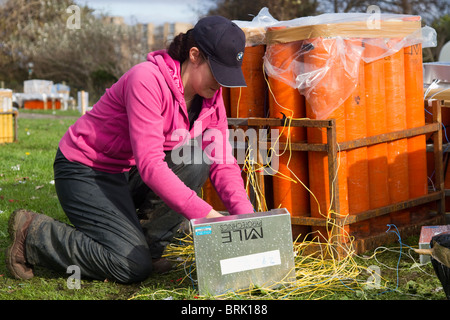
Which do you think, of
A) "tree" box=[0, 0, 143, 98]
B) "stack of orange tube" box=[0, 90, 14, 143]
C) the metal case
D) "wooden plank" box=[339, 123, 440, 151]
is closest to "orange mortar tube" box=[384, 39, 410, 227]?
"wooden plank" box=[339, 123, 440, 151]

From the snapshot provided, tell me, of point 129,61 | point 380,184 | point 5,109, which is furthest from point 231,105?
point 129,61

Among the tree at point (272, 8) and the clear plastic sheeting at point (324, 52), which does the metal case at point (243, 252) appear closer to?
the clear plastic sheeting at point (324, 52)

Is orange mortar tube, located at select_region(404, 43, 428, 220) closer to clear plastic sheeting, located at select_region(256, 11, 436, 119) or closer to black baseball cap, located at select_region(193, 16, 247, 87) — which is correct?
clear plastic sheeting, located at select_region(256, 11, 436, 119)

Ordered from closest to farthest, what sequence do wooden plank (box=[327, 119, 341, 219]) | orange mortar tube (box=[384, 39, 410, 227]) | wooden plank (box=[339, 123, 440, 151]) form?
wooden plank (box=[327, 119, 341, 219]) < wooden plank (box=[339, 123, 440, 151]) < orange mortar tube (box=[384, 39, 410, 227])

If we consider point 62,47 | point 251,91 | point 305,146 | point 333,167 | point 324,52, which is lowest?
point 333,167

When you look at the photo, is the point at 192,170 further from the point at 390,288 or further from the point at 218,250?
the point at 390,288

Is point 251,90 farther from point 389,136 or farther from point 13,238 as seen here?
point 13,238

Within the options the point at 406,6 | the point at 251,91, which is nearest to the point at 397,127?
the point at 251,91

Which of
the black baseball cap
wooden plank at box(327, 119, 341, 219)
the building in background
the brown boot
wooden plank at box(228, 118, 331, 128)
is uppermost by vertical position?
the building in background

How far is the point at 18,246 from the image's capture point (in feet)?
10.7

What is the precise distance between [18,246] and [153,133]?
1.01m

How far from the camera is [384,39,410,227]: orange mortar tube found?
396cm

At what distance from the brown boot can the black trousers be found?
0.13 feet

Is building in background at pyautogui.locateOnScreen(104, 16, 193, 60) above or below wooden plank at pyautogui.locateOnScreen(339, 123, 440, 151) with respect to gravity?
above
